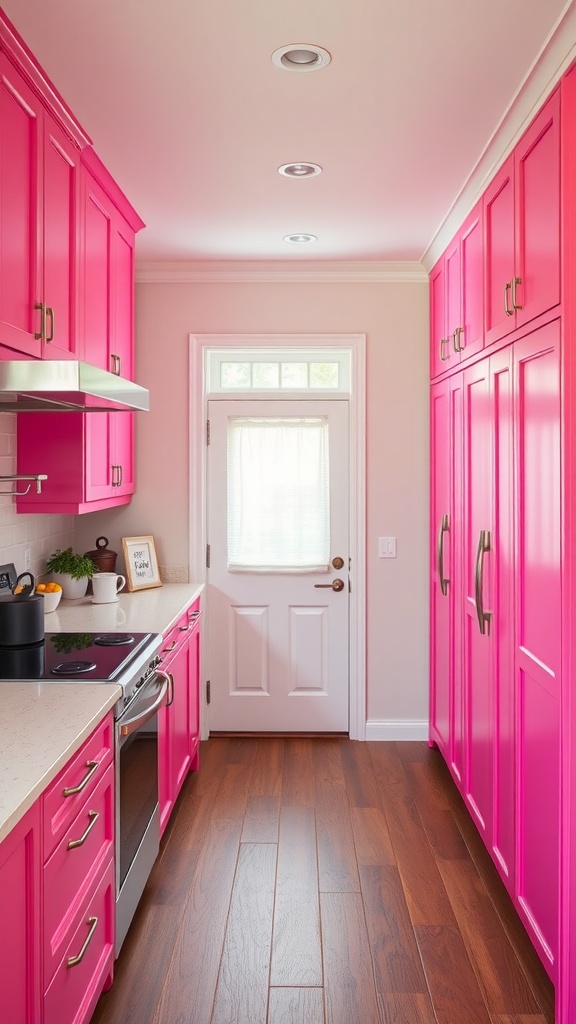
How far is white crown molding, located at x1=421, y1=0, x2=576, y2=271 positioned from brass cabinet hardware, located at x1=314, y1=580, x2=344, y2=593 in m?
1.91

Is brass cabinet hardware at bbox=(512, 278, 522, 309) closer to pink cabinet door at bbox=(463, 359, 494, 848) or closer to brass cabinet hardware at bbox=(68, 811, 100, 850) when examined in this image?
pink cabinet door at bbox=(463, 359, 494, 848)

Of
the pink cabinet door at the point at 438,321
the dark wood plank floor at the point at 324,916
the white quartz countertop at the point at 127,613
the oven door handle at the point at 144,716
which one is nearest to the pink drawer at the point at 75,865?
the oven door handle at the point at 144,716

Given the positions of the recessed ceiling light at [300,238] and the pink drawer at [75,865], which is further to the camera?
the recessed ceiling light at [300,238]

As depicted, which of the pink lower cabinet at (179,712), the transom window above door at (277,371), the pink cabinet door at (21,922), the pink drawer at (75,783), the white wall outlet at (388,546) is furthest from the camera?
the transom window above door at (277,371)

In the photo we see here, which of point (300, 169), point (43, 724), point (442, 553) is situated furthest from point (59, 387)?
point (442, 553)

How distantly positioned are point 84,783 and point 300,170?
89.3 inches

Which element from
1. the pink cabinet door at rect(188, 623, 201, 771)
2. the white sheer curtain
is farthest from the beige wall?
the pink cabinet door at rect(188, 623, 201, 771)

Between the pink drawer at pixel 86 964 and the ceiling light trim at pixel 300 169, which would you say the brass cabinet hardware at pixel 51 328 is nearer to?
the ceiling light trim at pixel 300 169

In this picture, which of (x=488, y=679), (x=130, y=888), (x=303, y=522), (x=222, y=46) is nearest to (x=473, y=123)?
(x=222, y=46)

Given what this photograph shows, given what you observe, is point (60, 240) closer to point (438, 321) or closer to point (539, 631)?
point (539, 631)

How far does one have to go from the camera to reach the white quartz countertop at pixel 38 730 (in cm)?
142

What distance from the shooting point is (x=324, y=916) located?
8.42 ft

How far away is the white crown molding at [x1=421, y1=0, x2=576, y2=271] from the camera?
1935 mm

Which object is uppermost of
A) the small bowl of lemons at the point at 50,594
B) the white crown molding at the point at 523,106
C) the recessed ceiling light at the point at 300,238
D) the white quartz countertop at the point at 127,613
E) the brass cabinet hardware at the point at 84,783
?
the recessed ceiling light at the point at 300,238
